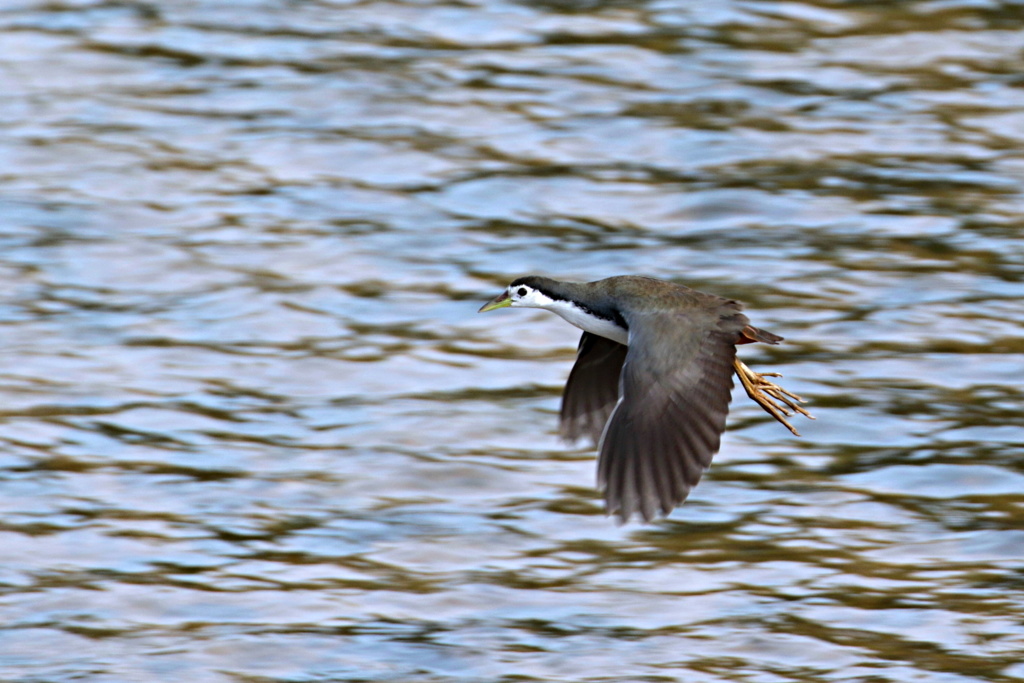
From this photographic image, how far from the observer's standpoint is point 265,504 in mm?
8867

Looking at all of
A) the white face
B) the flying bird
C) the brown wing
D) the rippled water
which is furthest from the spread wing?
the rippled water

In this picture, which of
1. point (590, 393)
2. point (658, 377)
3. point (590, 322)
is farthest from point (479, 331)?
point (658, 377)

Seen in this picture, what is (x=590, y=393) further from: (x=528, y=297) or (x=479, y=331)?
(x=479, y=331)

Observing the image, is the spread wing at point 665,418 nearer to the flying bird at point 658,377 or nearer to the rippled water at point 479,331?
the flying bird at point 658,377

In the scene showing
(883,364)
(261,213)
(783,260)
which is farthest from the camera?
(261,213)

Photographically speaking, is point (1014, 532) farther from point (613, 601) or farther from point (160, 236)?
point (160, 236)

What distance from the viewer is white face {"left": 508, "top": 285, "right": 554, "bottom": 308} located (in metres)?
7.06

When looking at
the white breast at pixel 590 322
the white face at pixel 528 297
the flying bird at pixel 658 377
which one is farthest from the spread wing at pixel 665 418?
the white face at pixel 528 297

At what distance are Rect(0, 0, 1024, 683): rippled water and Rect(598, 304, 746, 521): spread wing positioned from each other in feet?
4.89

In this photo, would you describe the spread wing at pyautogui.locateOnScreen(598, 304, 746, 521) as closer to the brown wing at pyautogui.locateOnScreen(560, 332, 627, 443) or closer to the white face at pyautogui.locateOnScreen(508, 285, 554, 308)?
the white face at pyautogui.locateOnScreen(508, 285, 554, 308)

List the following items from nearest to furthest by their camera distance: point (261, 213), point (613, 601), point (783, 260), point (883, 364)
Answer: point (613, 601)
point (883, 364)
point (783, 260)
point (261, 213)

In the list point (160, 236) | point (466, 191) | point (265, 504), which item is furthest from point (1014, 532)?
point (160, 236)

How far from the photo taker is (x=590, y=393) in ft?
24.1

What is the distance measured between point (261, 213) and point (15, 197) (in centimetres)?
165
